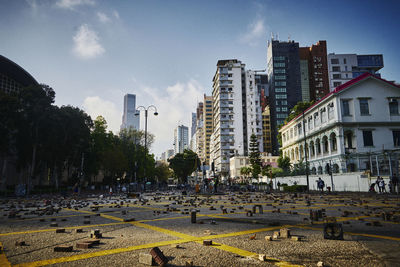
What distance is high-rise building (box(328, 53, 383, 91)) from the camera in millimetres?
102438

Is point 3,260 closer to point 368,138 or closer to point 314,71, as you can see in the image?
point 368,138

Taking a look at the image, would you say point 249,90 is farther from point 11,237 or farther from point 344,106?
point 11,237

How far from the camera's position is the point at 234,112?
100062mm

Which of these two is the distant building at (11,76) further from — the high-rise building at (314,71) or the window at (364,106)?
the high-rise building at (314,71)

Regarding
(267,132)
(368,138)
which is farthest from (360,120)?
(267,132)

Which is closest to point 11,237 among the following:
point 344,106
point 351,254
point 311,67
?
point 351,254

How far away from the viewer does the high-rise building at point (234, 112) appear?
99375 millimetres

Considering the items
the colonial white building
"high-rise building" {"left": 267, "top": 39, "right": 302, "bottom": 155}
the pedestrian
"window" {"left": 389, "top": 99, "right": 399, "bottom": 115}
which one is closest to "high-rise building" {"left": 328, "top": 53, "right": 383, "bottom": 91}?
"high-rise building" {"left": 267, "top": 39, "right": 302, "bottom": 155}

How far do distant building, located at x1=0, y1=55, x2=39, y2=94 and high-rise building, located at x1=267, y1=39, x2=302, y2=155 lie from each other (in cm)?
9098

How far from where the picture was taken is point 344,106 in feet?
124

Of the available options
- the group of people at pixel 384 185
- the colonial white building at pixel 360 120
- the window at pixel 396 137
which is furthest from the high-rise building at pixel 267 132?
the group of people at pixel 384 185

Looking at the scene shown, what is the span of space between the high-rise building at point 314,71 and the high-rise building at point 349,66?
3344 millimetres

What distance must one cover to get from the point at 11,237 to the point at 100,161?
4562 centimetres

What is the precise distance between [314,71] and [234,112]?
40037 mm
